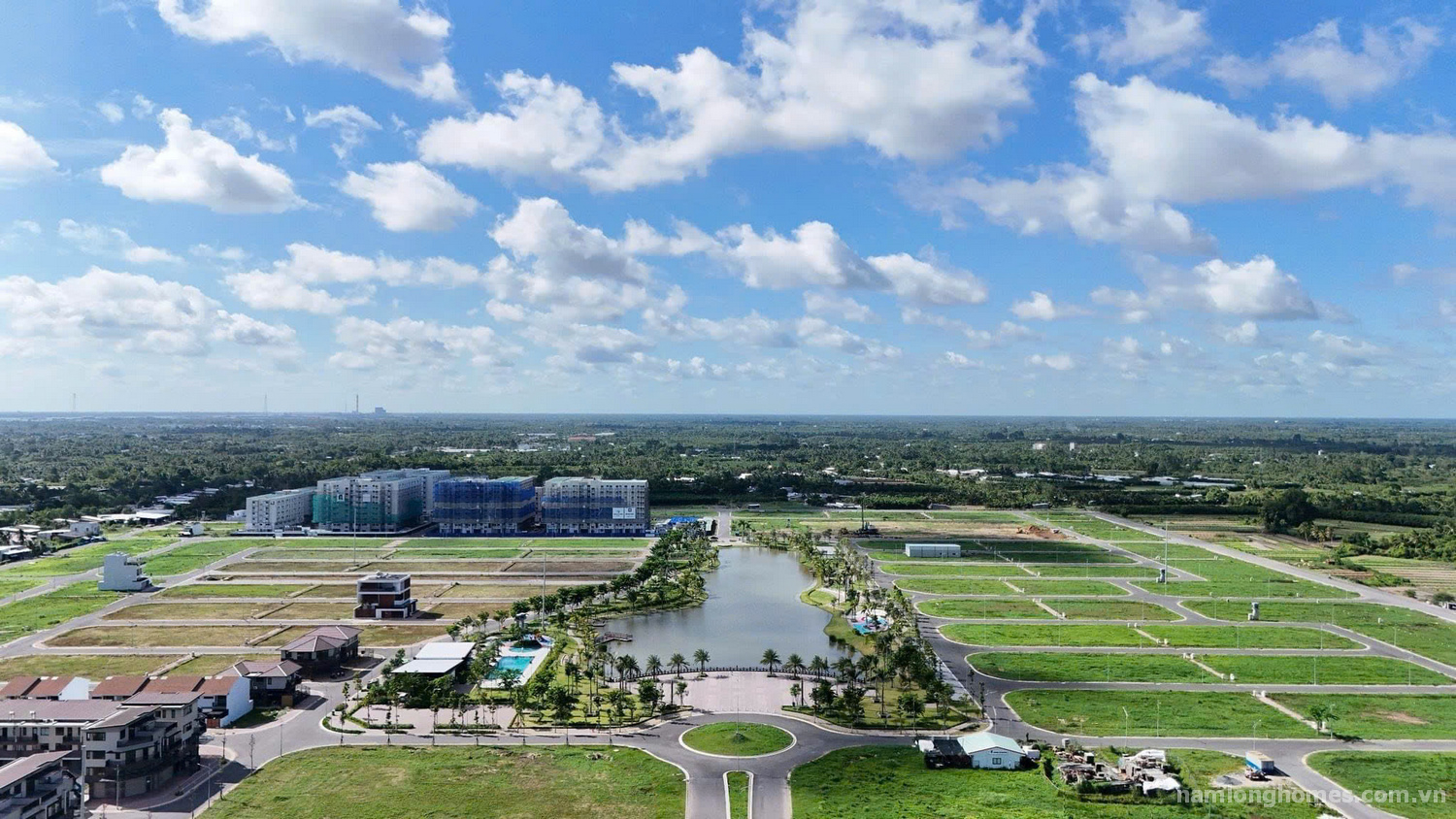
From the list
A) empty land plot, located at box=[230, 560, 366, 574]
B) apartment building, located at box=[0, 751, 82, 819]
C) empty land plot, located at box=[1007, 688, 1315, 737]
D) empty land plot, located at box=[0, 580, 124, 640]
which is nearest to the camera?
apartment building, located at box=[0, 751, 82, 819]

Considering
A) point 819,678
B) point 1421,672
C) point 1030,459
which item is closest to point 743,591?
point 819,678

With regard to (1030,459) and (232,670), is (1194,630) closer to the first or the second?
(232,670)

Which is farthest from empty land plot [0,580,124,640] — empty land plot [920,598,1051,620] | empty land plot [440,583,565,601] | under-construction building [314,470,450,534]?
empty land plot [920,598,1051,620]

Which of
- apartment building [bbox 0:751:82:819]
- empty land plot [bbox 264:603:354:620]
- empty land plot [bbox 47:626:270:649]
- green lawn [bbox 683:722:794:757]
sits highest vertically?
apartment building [bbox 0:751:82:819]

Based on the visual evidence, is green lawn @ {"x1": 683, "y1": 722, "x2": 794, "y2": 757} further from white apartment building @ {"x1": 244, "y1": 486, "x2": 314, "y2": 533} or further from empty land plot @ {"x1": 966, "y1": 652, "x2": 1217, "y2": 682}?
white apartment building @ {"x1": 244, "y1": 486, "x2": 314, "y2": 533}

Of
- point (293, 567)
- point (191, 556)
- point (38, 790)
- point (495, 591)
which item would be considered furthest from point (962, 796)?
point (191, 556)

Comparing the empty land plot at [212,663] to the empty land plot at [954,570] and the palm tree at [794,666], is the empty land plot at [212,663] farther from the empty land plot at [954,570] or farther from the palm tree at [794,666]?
the empty land plot at [954,570]

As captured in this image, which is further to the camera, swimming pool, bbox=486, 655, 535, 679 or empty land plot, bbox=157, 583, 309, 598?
empty land plot, bbox=157, 583, 309, 598
